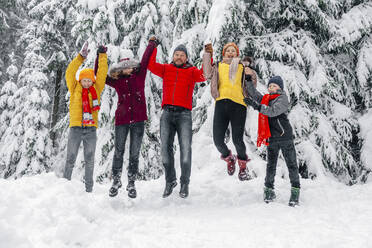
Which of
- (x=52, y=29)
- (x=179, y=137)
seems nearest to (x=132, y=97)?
(x=179, y=137)

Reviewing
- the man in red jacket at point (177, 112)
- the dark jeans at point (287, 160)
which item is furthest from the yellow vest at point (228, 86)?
the dark jeans at point (287, 160)

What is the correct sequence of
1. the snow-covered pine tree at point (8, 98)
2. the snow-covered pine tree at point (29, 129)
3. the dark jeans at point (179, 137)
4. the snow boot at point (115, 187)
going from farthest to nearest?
the snow-covered pine tree at point (8, 98), the snow-covered pine tree at point (29, 129), the dark jeans at point (179, 137), the snow boot at point (115, 187)

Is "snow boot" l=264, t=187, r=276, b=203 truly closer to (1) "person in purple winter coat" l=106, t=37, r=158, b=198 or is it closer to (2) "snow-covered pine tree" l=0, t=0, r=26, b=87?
(1) "person in purple winter coat" l=106, t=37, r=158, b=198

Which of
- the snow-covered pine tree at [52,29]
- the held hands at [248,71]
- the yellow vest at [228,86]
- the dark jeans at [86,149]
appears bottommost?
the dark jeans at [86,149]

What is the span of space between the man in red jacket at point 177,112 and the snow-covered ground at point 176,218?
484 millimetres

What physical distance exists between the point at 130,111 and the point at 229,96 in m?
1.67

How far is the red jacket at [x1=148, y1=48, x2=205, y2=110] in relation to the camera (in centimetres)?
499

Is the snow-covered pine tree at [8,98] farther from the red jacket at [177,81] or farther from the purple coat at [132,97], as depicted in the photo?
the red jacket at [177,81]

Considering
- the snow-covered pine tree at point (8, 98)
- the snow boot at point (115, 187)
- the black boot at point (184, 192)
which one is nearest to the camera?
the snow boot at point (115, 187)

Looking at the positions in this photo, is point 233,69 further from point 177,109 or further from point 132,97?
point 132,97

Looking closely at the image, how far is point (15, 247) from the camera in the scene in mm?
2572

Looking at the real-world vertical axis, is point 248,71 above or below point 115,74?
above

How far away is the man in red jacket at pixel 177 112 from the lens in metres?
4.96

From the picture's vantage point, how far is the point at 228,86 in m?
5.17
